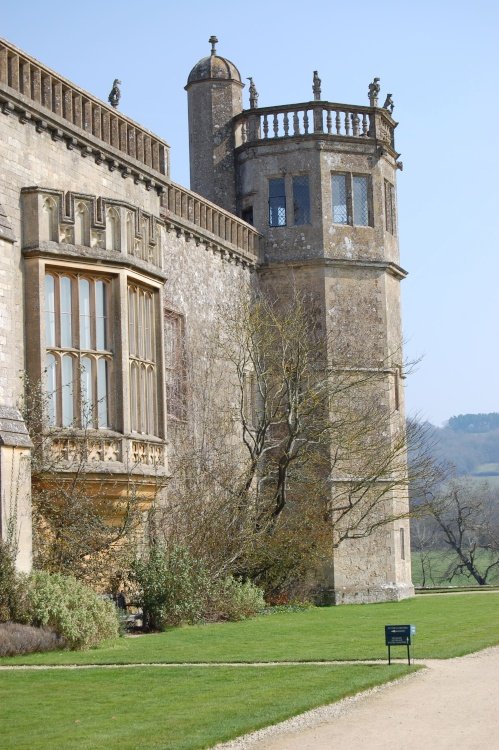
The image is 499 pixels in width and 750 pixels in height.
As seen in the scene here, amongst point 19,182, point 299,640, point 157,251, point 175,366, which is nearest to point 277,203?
point 175,366

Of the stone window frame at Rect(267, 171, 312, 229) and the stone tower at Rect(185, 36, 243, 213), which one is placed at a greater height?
the stone tower at Rect(185, 36, 243, 213)


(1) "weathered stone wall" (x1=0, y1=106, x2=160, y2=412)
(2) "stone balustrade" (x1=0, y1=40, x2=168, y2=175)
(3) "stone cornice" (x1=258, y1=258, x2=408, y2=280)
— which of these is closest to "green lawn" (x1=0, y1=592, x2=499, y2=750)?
(1) "weathered stone wall" (x1=0, y1=106, x2=160, y2=412)

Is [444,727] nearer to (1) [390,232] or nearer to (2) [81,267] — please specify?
(2) [81,267]

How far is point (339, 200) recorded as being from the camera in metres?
27.4

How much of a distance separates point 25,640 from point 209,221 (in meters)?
12.6

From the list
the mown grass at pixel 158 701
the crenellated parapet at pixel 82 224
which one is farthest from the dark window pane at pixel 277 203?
the mown grass at pixel 158 701

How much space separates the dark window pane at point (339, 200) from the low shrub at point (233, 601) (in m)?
A: 9.29

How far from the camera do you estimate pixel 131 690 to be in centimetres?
1144

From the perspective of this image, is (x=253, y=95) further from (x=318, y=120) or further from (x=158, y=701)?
(x=158, y=701)

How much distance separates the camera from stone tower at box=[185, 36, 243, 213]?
93.8 feet

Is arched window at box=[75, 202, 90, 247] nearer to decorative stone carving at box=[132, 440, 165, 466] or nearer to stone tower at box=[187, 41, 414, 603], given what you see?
decorative stone carving at box=[132, 440, 165, 466]

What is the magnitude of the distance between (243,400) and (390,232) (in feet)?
18.6

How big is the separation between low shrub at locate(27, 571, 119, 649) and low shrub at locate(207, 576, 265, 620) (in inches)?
158

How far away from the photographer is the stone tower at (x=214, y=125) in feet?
93.8
